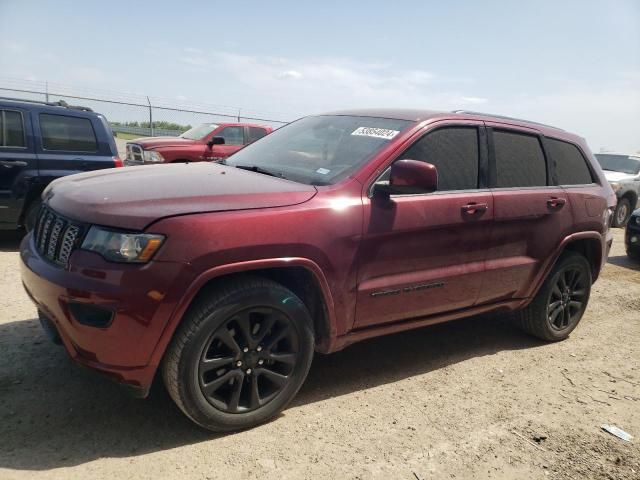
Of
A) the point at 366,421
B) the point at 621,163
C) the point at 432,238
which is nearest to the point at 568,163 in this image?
the point at 432,238

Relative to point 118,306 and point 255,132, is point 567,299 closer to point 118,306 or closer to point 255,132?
point 118,306

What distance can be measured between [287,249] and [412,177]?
0.82 metres

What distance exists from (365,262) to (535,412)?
1459 millimetres

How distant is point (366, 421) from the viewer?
2.97 m

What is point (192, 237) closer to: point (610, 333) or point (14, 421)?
point (14, 421)

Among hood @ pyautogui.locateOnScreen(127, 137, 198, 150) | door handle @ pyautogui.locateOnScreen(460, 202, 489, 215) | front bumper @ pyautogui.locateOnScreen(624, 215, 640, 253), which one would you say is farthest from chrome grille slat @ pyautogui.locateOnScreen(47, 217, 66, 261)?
front bumper @ pyautogui.locateOnScreen(624, 215, 640, 253)

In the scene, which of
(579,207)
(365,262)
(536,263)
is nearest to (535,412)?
(536,263)

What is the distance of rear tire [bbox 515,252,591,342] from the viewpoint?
13.9 feet

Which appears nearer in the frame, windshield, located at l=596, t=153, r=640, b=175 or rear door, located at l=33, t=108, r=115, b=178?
rear door, located at l=33, t=108, r=115, b=178

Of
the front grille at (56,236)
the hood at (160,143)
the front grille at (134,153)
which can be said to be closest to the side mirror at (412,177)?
the front grille at (56,236)

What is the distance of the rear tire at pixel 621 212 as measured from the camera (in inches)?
461

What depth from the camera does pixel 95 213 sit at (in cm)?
246

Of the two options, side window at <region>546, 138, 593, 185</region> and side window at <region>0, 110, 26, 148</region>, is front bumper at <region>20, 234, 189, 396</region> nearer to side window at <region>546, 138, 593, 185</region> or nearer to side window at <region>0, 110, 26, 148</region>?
side window at <region>546, 138, 593, 185</region>

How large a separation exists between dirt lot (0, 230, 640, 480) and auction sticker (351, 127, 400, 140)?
5.29 feet
